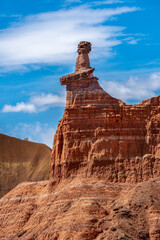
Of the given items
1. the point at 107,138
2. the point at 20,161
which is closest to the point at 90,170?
the point at 107,138

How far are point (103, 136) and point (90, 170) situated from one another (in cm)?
392

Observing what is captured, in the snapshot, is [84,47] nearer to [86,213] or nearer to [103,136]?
[103,136]

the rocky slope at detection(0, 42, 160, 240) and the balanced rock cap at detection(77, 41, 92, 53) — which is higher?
the balanced rock cap at detection(77, 41, 92, 53)

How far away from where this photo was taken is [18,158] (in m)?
136

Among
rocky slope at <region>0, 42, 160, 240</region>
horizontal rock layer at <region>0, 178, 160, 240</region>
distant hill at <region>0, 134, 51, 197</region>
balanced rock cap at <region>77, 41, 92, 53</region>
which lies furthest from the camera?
distant hill at <region>0, 134, 51, 197</region>

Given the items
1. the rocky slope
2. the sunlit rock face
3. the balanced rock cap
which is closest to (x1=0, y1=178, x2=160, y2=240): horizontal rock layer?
the rocky slope

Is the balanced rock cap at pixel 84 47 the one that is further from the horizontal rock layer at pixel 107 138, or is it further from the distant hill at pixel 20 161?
the distant hill at pixel 20 161

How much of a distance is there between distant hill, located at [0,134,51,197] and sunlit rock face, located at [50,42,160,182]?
160 feet

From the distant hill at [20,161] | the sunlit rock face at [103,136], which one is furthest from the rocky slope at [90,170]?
the distant hill at [20,161]

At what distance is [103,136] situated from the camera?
7806cm

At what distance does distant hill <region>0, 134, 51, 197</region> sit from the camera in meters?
130

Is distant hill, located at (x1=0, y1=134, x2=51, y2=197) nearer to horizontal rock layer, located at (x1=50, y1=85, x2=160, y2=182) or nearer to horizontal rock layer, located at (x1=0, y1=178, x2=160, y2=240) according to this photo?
horizontal rock layer, located at (x1=0, y1=178, x2=160, y2=240)

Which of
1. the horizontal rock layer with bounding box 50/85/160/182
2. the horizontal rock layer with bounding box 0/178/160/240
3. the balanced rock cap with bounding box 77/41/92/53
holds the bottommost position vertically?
the horizontal rock layer with bounding box 0/178/160/240

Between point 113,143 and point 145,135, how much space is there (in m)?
3.41
